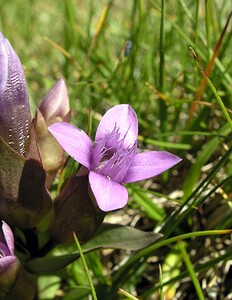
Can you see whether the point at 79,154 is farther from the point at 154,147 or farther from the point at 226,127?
the point at 154,147

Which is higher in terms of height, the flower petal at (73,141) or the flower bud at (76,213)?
the flower petal at (73,141)

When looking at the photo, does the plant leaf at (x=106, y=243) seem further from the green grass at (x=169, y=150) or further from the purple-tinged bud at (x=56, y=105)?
the purple-tinged bud at (x=56, y=105)

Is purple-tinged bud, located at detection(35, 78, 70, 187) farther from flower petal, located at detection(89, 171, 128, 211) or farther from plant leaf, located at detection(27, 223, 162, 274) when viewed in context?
flower petal, located at detection(89, 171, 128, 211)

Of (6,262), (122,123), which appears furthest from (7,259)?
(122,123)

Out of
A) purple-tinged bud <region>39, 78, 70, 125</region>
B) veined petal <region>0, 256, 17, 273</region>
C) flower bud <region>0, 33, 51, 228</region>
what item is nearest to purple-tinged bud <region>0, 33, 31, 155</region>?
flower bud <region>0, 33, 51, 228</region>

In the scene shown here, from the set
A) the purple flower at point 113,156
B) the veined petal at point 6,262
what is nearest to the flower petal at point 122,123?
the purple flower at point 113,156

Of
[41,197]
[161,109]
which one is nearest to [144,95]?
[161,109]

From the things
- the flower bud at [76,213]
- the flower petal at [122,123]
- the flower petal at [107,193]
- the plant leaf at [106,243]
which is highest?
the flower petal at [122,123]

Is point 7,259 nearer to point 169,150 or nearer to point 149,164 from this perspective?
point 149,164
